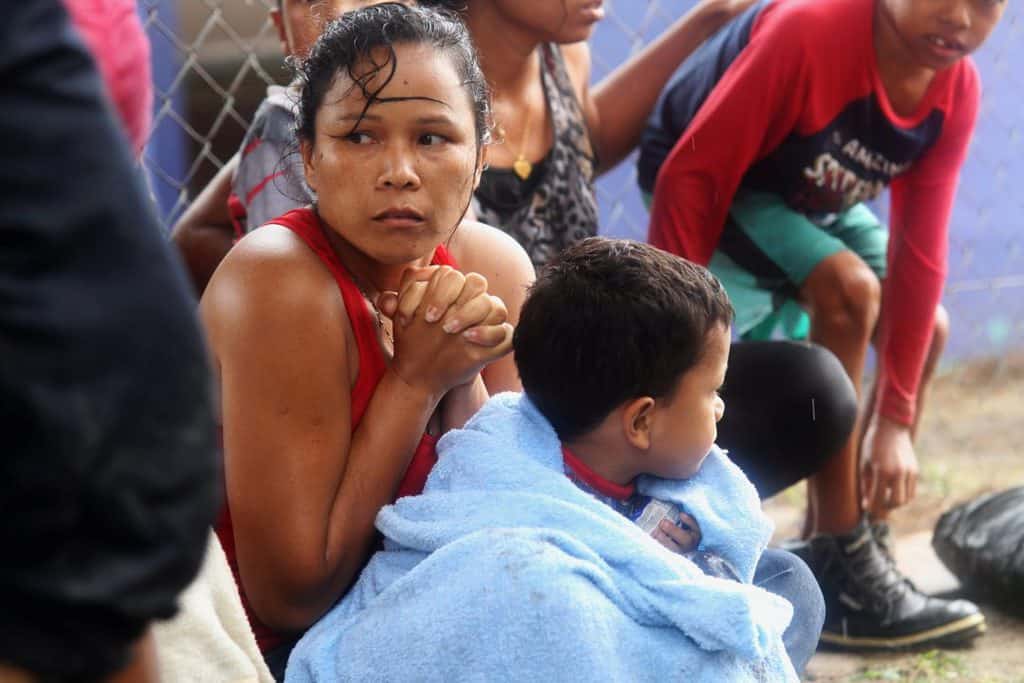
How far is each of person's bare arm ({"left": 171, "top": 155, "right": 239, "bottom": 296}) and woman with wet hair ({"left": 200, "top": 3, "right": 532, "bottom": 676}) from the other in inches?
29.9

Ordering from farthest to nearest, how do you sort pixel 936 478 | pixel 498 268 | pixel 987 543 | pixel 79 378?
pixel 936 478
pixel 987 543
pixel 498 268
pixel 79 378

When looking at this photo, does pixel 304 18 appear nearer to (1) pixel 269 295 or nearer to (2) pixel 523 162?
(2) pixel 523 162

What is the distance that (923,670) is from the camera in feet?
9.98

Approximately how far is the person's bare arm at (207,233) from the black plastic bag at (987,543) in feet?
6.69

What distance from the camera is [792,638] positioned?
2.07 m

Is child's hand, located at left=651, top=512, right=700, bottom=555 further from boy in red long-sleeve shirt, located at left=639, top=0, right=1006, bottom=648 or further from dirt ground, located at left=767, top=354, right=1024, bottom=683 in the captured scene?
dirt ground, located at left=767, top=354, right=1024, bottom=683

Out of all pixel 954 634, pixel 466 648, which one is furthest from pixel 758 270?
pixel 466 648

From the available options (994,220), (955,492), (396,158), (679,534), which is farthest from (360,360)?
(994,220)

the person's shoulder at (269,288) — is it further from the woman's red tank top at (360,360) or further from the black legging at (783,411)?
the black legging at (783,411)

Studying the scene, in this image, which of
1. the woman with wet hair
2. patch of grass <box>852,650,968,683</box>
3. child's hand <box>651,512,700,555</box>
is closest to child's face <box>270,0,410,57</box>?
the woman with wet hair

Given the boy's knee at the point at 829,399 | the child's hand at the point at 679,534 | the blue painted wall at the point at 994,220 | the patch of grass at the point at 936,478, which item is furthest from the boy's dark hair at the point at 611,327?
the blue painted wall at the point at 994,220

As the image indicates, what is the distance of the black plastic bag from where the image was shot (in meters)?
3.35

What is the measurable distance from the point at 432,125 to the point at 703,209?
126cm

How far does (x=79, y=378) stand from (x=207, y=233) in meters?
1.75
